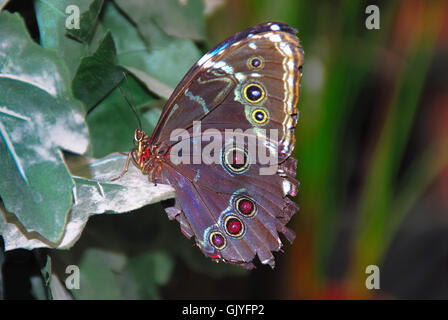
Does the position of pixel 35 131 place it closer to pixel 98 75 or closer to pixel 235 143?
pixel 98 75

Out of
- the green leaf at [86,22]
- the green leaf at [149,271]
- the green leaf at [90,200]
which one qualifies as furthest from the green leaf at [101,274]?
the green leaf at [86,22]

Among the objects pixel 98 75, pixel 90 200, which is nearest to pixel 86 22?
pixel 98 75

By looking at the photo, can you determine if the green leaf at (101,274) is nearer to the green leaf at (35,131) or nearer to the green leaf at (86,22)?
the green leaf at (35,131)

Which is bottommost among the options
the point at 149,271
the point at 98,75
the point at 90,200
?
the point at 149,271

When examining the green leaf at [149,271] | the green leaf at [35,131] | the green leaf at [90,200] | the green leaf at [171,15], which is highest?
the green leaf at [171,15]

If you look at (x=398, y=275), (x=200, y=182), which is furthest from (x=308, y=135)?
(x=200, y=182)

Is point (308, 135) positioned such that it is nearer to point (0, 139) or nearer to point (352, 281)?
point (352, 281)
